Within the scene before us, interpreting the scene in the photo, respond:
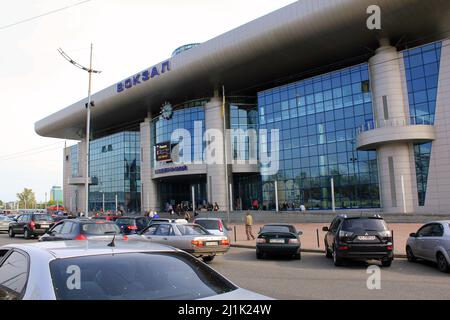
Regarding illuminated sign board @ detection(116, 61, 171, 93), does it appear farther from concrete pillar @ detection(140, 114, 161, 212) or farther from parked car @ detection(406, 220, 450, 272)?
parked car @ detection(406, 220, 450, 272)

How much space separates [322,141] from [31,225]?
98.5 feet

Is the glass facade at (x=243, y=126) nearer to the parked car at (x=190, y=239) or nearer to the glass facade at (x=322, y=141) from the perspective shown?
the glass facade at (x=322, y=141)

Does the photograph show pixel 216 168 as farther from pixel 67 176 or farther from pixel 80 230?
pixel 67 176

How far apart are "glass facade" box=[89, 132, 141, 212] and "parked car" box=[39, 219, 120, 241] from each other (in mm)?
52038

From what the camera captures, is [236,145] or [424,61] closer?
[424,61]

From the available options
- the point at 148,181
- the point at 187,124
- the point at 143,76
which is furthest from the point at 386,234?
the point at 148,181

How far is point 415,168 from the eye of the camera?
118 ft

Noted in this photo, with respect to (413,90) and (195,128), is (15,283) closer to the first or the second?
(413,90)

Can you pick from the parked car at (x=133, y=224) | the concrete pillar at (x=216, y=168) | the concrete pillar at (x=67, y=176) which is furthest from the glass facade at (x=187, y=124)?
the concrete pillar at (x=67, y=176)

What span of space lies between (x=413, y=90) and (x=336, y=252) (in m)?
29.4

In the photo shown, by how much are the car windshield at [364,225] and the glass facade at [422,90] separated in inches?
1025

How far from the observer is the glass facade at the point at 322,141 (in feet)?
132
